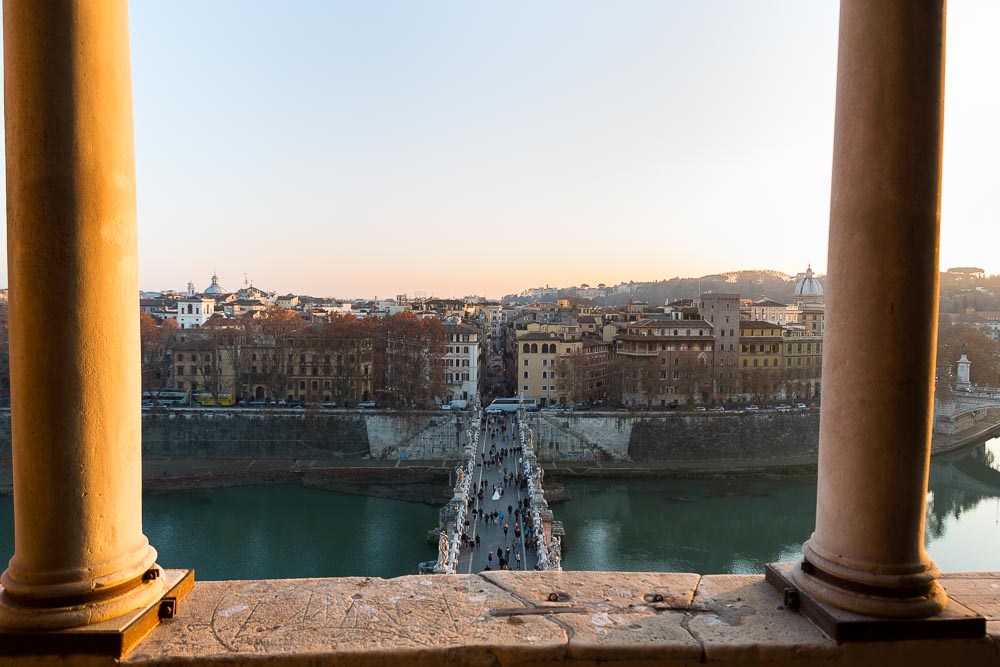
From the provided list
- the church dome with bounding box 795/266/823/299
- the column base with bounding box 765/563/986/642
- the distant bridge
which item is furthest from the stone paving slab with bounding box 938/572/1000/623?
the church dome with bounding box 795/266/823/299

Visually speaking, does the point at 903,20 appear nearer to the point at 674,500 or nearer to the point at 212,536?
the point at 212,536

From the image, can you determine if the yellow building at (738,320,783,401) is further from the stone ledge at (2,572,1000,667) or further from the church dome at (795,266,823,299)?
the stone ledge at (2,572,1000,667)

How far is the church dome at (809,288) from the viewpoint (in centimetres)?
5792

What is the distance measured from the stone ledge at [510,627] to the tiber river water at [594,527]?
14203 mm

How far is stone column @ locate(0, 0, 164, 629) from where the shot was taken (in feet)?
6.07

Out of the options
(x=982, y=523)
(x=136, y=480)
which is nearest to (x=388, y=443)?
(x=982, y=523)

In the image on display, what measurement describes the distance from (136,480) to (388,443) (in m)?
25.9

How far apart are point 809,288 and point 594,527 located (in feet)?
153

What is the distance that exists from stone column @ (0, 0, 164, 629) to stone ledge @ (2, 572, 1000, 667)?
207mm

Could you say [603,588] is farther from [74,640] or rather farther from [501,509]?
[501,509]

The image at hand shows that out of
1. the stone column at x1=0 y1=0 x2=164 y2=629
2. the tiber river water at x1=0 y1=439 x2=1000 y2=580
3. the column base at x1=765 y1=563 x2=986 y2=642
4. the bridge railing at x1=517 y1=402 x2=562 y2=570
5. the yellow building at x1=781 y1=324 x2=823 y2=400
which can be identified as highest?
the stone column at x1=0 y1=0 x2=164 y2=629

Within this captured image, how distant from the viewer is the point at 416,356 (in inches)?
1199

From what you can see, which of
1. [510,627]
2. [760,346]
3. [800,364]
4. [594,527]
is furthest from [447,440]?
[510,627]

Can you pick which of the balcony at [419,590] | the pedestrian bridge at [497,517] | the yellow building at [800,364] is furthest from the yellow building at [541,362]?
the balcony at [419,590]
